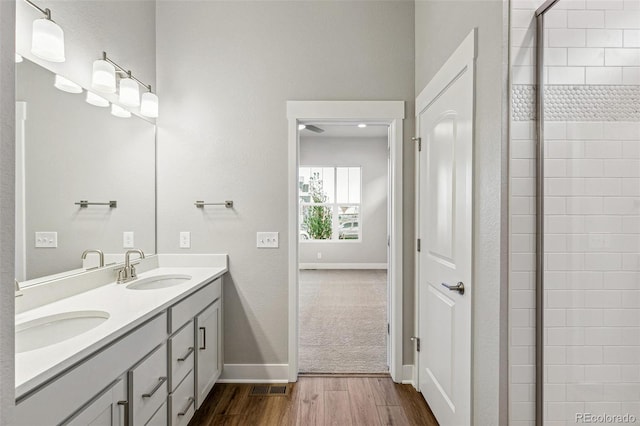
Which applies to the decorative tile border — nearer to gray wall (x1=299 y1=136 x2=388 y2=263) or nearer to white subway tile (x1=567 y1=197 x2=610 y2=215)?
white subway tile (x1=567 y1=197 x2=610 y2=215)

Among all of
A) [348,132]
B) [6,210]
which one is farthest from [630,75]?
[348,132]

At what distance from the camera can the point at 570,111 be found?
4.12 feet

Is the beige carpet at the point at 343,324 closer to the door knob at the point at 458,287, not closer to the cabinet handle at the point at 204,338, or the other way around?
the cabinet handle at the point at 204,338

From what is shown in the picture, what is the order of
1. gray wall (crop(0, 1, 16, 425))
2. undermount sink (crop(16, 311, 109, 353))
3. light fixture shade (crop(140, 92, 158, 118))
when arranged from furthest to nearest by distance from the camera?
light fixture shade (crop(140, 92, 158, 118)) → undermount sink (crop(16, 311, 109, 353)) → gray wall (crop(0, 1, 16, 425))

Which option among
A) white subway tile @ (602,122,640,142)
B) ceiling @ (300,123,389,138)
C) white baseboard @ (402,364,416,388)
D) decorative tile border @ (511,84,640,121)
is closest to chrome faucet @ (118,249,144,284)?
white baseboard @ (402,364,416,388)

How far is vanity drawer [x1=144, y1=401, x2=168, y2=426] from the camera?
5.33ft

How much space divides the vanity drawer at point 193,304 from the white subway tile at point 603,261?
178cm

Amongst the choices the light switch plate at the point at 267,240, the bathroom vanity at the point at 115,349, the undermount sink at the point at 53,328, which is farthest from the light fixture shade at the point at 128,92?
the undermount sink at the point at 53,328

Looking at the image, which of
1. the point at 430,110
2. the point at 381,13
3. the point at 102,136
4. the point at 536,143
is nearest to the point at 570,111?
the point at 536,143

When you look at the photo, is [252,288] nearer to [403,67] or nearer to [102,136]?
[102,136]

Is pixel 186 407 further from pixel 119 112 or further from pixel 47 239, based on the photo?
pixel 119 112

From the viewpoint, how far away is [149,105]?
101 inches

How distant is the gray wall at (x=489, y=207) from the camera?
143 centimetres

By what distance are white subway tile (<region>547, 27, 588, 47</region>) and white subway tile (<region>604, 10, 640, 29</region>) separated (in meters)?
0.09
